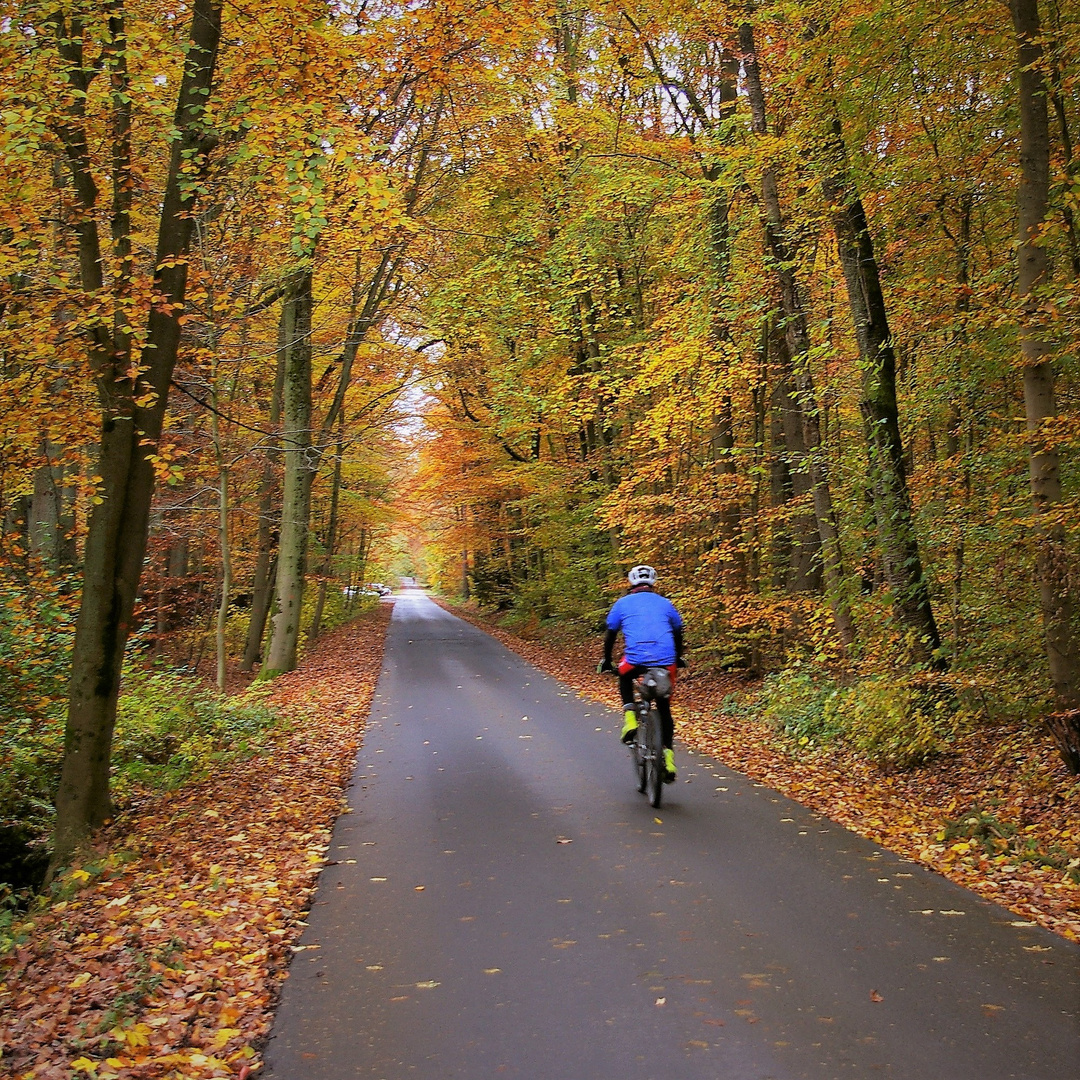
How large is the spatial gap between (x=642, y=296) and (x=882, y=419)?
11.4m

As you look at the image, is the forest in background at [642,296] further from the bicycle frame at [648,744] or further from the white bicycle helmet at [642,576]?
the white bicycle helmet at [642,576]

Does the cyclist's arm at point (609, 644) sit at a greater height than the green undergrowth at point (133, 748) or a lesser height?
greater

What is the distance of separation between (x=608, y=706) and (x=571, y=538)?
32.0ft

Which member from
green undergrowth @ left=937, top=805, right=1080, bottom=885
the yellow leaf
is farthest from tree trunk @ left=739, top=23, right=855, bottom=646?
the yellow leaf

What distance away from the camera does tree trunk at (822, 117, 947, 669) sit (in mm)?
9898

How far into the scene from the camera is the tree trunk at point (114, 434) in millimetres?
7352

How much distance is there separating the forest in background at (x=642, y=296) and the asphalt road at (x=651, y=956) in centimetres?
276

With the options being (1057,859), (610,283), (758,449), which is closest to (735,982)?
(1057,859)

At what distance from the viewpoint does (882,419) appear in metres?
10.2

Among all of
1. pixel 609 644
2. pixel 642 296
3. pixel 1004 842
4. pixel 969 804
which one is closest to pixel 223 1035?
pixel 609 644

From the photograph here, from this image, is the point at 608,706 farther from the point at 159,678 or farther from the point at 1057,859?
the point at 1057,859

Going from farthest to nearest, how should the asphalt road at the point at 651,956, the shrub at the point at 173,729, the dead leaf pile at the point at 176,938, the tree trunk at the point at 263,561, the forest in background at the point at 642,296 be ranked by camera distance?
1. the tree trunk at the point at 263,561
2. the shrub at the point at 173,729
3. the forest in background at the point at 642,296
4. the dead leaf pile at the point at 176,938
5. the asphalt road at the point at 651,956

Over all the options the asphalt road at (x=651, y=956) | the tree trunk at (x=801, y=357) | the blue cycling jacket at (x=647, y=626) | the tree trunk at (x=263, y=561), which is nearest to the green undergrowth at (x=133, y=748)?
the asphalt road at (x=651, y=956)

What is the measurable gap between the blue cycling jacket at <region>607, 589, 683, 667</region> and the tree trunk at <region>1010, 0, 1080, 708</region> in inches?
129
